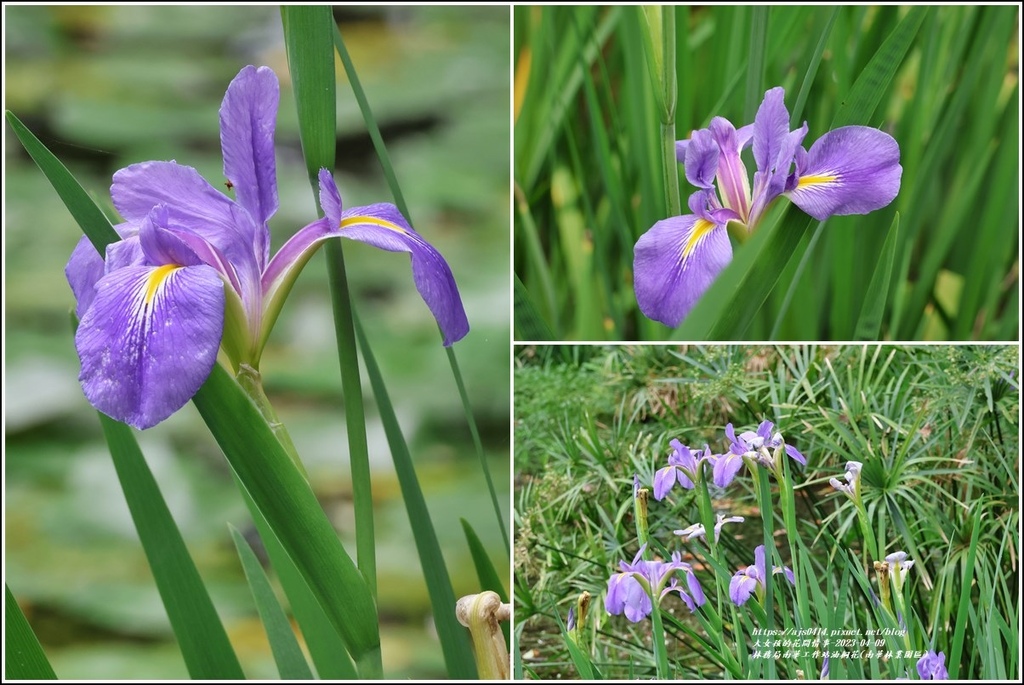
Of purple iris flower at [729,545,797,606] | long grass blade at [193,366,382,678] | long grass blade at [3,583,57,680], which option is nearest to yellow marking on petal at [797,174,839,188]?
purple iris flower at [729,545,797,606]

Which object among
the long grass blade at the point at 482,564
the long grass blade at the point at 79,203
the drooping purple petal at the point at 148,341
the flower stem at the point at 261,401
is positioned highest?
the long grass blade at the point at 79,203

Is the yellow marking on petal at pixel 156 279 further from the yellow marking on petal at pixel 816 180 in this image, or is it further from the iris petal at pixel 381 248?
the yellow marking on petal at pixel 816 180

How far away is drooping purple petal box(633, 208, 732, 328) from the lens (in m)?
0.57

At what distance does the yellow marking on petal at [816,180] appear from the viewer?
0.57 m

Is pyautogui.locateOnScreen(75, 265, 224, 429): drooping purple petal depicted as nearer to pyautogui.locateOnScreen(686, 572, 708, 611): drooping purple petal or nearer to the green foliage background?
the green foliage background

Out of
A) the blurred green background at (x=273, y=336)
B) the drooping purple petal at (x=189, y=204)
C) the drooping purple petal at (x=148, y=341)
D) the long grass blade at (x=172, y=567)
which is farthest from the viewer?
the blurred green background at (x=273, y=336)

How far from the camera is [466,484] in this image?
88 cm

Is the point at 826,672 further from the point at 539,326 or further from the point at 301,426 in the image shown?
the point at 301,426

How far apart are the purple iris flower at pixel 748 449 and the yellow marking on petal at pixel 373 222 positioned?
1.17 ft

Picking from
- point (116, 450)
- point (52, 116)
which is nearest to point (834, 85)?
point (116, 450)

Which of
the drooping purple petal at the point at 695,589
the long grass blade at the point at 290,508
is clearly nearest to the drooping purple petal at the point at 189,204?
the long grass blade at the point at 290,508

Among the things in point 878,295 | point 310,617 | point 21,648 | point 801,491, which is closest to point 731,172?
point 878,295

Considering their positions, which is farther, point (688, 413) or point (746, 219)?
point (688, 413)

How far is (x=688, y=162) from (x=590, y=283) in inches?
5.8
